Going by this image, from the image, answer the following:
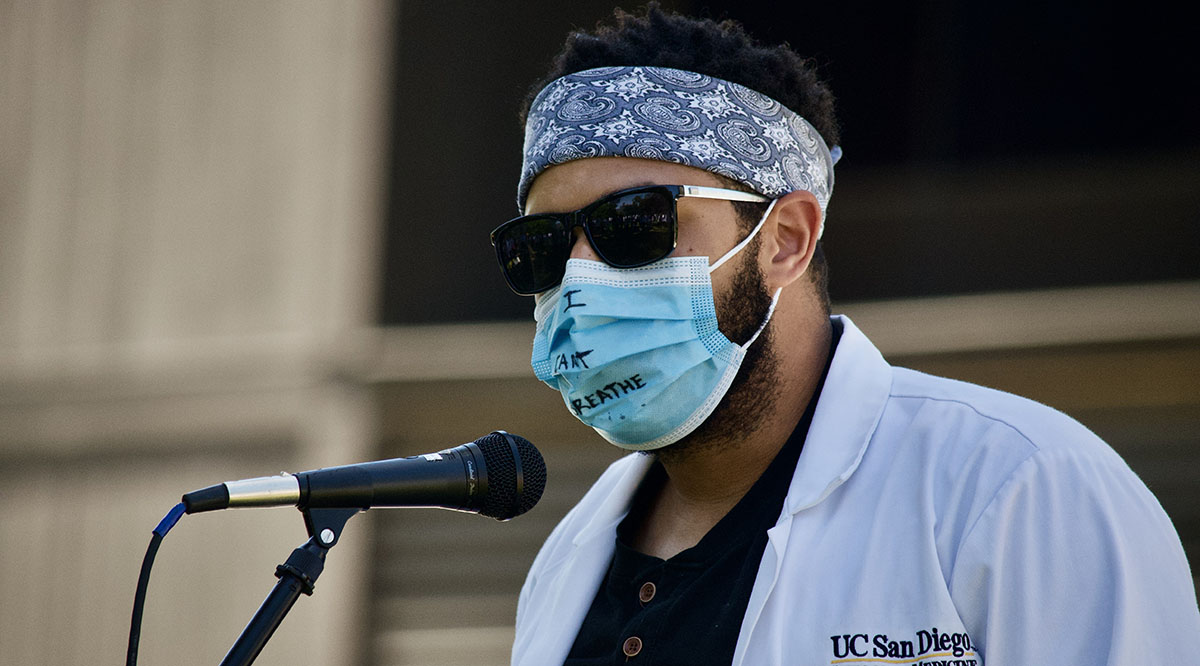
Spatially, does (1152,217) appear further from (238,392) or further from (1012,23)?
(238,392)

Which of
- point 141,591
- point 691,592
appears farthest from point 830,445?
point 141,591

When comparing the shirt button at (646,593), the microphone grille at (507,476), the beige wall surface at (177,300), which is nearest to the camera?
the microphone grille at (507,476)

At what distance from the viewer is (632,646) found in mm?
2791

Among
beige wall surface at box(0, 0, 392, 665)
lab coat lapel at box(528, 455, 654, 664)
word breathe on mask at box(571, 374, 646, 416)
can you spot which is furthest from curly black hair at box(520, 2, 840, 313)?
beige wall surface at box(0, 0, 392, 665)

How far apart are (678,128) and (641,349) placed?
54 cm

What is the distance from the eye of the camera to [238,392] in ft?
26.5

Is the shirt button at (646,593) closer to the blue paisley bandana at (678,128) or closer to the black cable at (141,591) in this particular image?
the blue paisley bandana at (678,128)

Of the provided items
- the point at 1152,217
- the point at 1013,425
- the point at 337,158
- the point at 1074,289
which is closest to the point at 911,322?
the point at 1074,289

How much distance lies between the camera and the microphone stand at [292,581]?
85.7 inches

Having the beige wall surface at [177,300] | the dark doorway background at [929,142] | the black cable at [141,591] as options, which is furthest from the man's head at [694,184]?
the beige wall surface at [177,300]

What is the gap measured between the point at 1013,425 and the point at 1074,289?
13.4 feet

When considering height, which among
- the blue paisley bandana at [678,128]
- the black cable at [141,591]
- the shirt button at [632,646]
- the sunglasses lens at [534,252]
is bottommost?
the shirt button at [632,646]

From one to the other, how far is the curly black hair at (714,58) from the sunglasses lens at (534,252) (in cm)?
50

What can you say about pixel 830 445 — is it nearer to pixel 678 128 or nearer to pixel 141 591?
pixel 678 128
